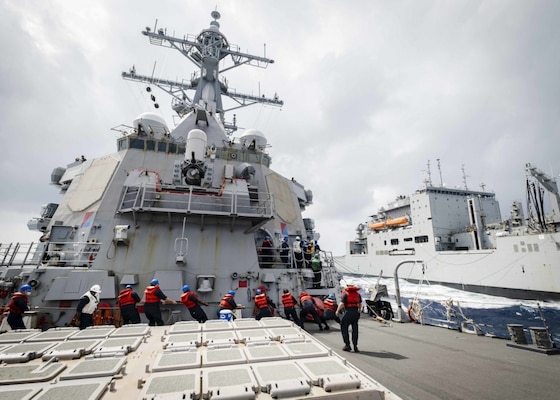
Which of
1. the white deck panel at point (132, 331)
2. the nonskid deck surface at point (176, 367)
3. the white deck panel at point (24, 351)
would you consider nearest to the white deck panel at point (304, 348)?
the nonskid deck surface at point (176, 367)

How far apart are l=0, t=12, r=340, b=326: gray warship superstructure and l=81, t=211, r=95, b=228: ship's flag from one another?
1.8 inches

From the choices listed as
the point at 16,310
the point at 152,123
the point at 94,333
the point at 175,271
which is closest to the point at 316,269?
the point at 175,271

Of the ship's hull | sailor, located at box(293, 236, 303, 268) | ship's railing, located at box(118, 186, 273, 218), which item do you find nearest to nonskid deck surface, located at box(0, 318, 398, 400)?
ship's railing, located at box(118, 186, 273, 218)

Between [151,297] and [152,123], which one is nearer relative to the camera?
[151,297]

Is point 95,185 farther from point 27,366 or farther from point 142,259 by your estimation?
point 27,366

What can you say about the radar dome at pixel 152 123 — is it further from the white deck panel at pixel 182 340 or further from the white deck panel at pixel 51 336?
the white deck panel at pixel 182 340

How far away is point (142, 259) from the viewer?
768 centimetres

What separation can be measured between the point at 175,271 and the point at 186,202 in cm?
208

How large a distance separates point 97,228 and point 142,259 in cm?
222

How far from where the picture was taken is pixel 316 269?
905 centimetres

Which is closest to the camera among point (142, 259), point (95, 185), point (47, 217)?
point (142, 259)

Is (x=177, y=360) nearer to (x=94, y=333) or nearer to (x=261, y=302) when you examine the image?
(x=94, y=333)

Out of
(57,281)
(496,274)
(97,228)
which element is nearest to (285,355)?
(57,281)

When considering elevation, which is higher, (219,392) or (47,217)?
(47,217)
